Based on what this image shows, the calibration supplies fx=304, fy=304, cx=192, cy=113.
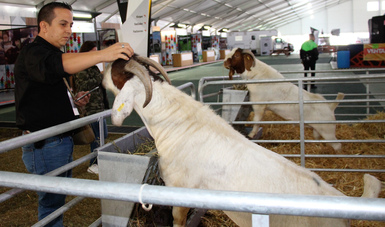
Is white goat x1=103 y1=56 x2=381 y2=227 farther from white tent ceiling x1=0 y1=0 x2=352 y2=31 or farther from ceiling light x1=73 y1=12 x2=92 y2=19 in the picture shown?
ceiling light x1=73 y1=12 x2=92 y2=19

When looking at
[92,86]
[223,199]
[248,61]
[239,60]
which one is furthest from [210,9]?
[223,199]

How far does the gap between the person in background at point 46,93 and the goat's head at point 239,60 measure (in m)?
4.38

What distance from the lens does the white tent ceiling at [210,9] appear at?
20031mm

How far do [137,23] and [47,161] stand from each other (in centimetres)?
130

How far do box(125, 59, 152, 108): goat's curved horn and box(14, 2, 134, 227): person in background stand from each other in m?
0.18

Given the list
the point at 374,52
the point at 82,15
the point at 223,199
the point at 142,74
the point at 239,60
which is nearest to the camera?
the point at 223,199

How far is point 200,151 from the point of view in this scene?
2.36 m

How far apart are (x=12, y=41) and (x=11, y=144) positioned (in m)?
13.5

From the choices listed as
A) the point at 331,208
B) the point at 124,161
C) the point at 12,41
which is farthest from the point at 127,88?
the point at 12,41

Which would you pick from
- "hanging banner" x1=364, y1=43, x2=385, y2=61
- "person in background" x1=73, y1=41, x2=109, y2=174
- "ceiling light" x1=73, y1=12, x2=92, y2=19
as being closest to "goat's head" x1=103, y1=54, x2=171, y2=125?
"person in background" x1=73, y1=41, x2=109, y2=174

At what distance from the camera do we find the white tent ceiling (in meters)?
20.0

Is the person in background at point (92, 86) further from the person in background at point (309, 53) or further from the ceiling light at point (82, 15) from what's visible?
the ceiling light at point (82, 15)

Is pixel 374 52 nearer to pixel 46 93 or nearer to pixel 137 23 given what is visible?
pixel 137 23

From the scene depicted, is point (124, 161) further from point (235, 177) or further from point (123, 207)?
point (235, 177)
